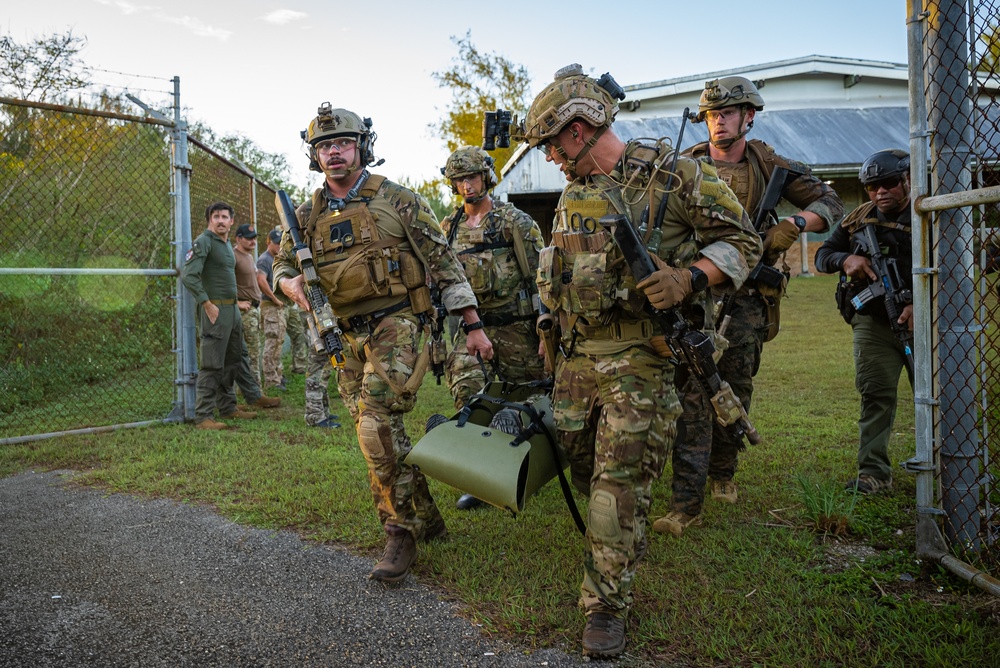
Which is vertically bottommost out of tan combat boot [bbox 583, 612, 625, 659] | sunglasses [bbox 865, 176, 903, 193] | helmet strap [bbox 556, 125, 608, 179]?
tan combat boot [bbox 583, 612, 625, 659]

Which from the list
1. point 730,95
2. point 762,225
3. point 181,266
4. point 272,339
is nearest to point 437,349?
point 762,225

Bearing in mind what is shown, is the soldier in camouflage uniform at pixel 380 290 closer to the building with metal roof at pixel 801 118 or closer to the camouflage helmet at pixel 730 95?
the camouflage helmet at pixel 730 95

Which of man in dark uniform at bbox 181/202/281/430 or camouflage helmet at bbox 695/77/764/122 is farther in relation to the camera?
man in dark uniform at bbox 181/202/281/430

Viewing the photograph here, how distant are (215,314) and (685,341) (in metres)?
5.63

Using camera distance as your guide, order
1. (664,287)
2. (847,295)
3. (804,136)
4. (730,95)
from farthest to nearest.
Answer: (804,136) < (847,295) < (730,95) < (664,287)

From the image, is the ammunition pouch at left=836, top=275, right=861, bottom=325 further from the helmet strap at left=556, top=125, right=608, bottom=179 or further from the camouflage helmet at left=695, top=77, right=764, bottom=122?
the helmet strap at left=556, top=125, right=608, bottom=179

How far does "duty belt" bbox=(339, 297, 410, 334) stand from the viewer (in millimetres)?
3778

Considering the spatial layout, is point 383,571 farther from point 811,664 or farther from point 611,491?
point 811,664

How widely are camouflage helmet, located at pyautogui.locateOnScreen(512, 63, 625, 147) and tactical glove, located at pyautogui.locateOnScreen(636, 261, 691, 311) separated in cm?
67

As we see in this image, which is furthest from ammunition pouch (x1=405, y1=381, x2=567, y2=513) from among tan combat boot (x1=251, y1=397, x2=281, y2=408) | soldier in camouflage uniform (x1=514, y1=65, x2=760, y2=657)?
tan combat boot (x1=251, y1=397, x2=281, y2=408)

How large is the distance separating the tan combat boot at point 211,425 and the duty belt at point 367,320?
3.68m

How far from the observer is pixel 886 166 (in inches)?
167

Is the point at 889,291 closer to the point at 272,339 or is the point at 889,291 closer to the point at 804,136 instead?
the point at 272,339

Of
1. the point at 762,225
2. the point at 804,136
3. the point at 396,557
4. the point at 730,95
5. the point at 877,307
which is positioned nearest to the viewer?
the point at 396,557
